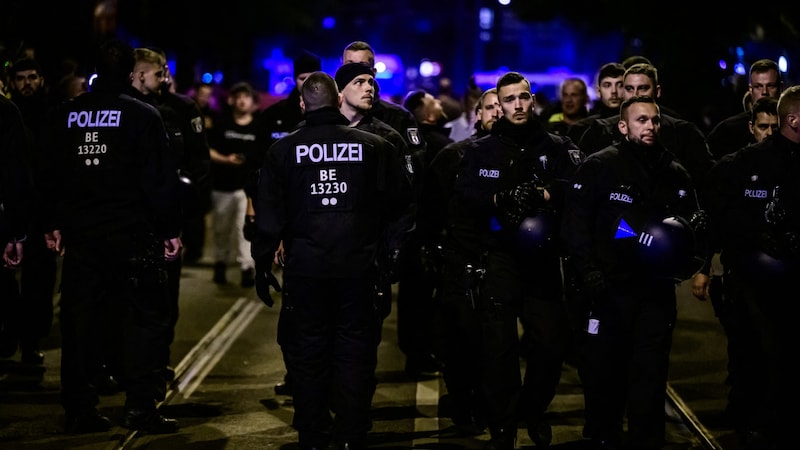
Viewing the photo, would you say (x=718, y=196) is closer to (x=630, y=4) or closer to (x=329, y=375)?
(x=329, y=375)

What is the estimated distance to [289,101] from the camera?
10.7 m

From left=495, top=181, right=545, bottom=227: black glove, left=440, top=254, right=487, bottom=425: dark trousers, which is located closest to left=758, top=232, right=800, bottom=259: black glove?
left=495, top=181, right=545, bottom=227: black glove

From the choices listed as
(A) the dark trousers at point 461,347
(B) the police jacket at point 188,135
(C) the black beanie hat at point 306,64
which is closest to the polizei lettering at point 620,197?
(A) the dark trousers at point 461,347

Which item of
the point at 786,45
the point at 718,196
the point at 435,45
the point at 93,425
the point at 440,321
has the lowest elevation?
the point at 93,425

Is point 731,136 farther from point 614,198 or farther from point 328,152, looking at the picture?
point 328,152

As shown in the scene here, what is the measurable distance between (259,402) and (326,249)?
2.36m

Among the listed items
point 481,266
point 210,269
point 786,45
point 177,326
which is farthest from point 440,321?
point 786,45

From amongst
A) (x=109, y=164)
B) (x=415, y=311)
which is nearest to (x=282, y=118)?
(x=415, y=311)

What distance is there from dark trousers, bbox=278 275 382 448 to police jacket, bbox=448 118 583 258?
95cm

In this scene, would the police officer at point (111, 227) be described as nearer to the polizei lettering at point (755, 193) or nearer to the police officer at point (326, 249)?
the police officer at point (326, 249)

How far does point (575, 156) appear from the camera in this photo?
823cm

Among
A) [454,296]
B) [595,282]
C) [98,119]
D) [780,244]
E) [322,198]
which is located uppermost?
[98,119]

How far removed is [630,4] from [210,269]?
1103cm

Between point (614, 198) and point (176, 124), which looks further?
point (176, 124)
